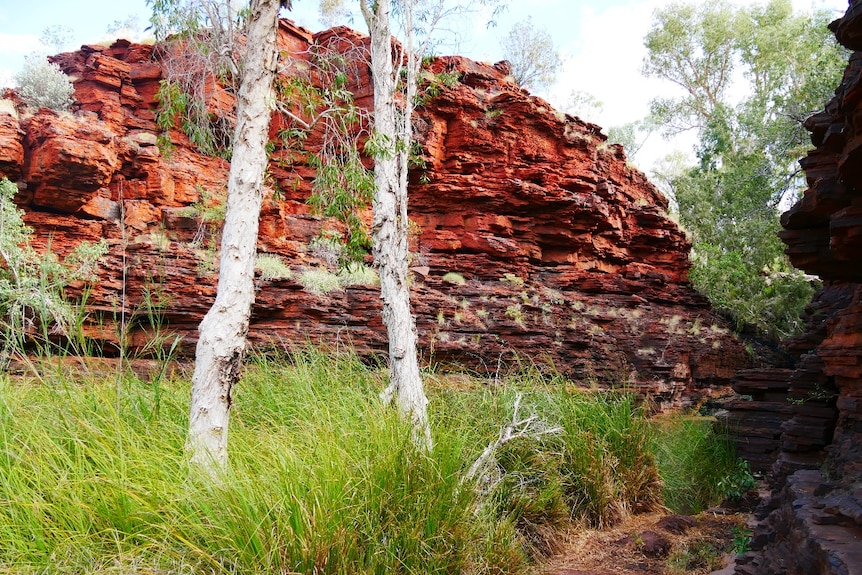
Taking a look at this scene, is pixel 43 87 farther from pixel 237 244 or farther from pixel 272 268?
pixel 237 244

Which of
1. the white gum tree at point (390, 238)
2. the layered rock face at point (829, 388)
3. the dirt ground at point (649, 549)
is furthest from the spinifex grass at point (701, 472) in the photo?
the white gum tree at point (390, 238)

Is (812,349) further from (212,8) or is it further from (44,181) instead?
(44,181)

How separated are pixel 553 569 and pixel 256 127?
454 centimetres

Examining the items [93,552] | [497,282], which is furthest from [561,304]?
[93,552]

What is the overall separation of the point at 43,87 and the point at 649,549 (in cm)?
1805

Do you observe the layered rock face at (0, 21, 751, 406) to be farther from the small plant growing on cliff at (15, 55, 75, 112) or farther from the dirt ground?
the dirt ground

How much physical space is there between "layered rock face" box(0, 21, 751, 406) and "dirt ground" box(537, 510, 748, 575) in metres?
5.53

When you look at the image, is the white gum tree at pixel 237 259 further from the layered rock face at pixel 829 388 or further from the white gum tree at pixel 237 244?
the layered rock face at pixel 829 388

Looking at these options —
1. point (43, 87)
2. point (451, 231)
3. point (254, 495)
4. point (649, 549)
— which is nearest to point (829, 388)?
point (649, 549)

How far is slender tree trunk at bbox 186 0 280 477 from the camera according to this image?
4.21 meters

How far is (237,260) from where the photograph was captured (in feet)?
15.4

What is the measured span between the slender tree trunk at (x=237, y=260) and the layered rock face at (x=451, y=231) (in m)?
6.32

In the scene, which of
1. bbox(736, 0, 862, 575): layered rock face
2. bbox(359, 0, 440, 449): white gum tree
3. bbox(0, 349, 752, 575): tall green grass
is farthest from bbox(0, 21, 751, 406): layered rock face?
bbox(0, 349, 752, 575): tall green grass

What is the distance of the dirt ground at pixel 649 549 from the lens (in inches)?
198
